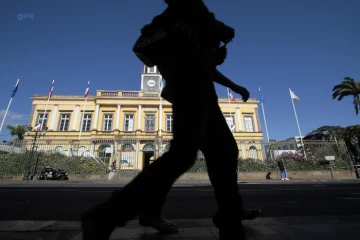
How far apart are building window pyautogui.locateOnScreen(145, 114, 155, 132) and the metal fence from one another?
36.7 feet

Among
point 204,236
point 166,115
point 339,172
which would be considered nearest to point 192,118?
point 204,236

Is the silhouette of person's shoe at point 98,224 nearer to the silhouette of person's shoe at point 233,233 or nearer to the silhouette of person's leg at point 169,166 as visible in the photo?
the silhouette of person's leg at point 169,166

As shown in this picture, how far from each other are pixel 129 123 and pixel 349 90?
30.0 metres

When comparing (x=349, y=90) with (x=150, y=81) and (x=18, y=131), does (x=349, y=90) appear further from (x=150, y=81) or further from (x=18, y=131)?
(x=18, y=131)

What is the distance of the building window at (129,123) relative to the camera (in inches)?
1032

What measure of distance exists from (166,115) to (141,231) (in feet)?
85.0

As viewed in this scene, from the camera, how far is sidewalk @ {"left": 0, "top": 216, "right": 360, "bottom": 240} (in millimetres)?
1379

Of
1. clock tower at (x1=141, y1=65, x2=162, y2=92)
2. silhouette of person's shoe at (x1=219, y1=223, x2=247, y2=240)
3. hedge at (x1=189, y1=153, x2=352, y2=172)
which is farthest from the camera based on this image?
clock tower at (x1=141, y1=65, x2=162, y2=92)

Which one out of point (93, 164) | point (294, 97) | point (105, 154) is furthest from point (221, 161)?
point (294, 97)

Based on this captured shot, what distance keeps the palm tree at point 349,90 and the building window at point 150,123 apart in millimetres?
25501

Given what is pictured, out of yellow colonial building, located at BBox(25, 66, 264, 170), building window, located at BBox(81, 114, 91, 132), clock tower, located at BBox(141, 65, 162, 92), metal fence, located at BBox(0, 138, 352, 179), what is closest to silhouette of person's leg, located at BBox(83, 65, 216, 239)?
metal fence, located at BBox(0, 138, 352, 179)

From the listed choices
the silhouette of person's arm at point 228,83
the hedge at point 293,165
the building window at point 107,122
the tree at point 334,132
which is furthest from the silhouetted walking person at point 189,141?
the tree at point 334,132

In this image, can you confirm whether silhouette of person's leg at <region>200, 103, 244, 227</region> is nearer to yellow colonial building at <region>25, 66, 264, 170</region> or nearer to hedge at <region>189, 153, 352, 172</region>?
hedge at <region>189, 153, 352, 172</region>

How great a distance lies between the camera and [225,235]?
1071 mm
